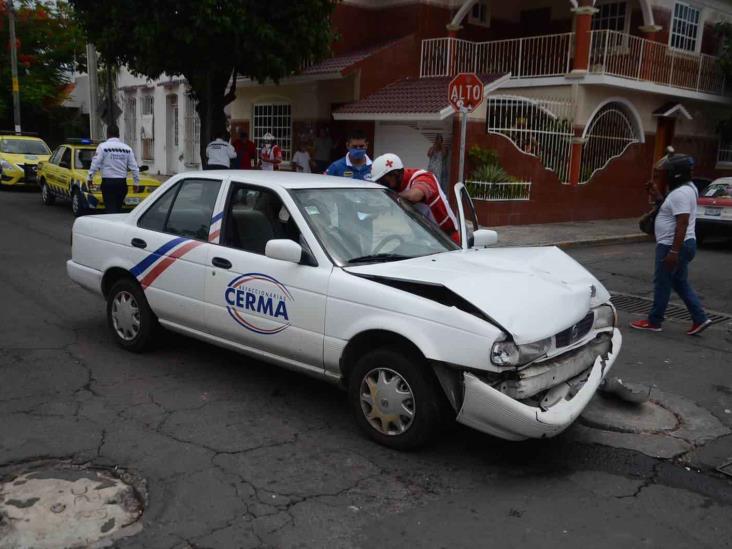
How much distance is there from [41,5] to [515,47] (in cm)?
2207

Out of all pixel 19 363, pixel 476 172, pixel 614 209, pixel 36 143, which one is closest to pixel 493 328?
pixel 19 363

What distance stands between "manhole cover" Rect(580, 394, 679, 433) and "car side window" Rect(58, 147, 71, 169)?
13086 millimetres

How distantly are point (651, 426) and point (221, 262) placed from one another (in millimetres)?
3135

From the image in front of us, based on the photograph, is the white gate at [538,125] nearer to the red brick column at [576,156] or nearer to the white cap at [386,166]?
the red brick column at [576,156]

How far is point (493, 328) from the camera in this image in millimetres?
3752

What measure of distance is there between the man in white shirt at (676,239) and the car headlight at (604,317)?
234 centimetres

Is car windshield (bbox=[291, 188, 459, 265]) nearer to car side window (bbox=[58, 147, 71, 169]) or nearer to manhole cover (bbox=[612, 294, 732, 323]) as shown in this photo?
manhole cover (bbox=[612, 294, 732, 323])

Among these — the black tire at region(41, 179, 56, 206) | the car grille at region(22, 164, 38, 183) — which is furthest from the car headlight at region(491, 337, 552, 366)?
the car grille at region(22, 164, 38, 183)

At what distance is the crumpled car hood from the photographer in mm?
3859

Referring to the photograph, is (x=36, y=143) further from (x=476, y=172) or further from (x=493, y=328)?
(x=493, y=328)

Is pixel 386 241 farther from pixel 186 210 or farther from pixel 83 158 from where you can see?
pixel 83 158

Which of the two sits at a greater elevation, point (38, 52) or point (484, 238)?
point (38, 52)

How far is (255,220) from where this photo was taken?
16.6 ft

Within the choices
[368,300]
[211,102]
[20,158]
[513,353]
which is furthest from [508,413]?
[20,158]
